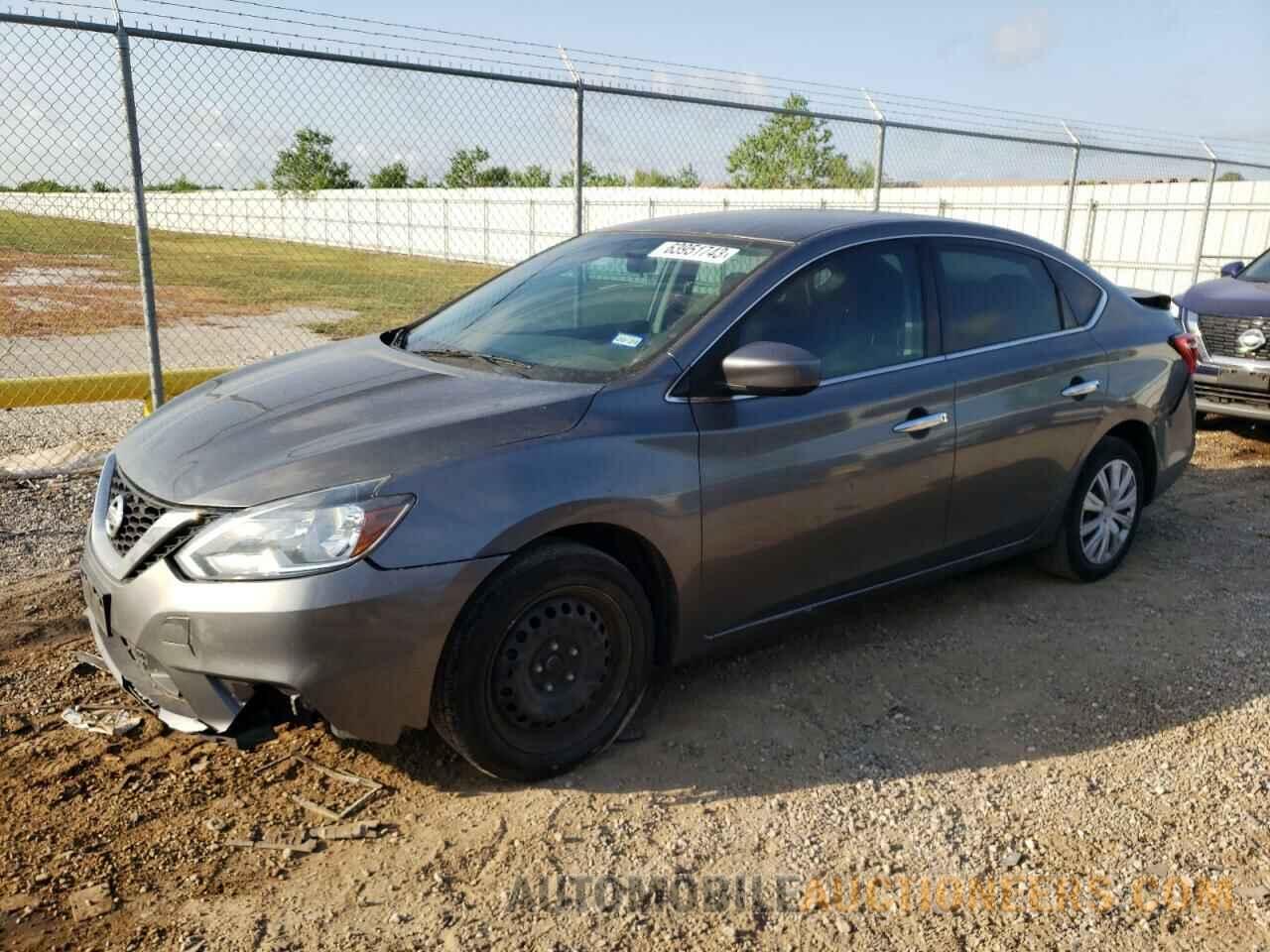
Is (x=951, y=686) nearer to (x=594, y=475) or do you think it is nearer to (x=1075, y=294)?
(x=594, y=475)

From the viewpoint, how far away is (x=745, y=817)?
122 inches

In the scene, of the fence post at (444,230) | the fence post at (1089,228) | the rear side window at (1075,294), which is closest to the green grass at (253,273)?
the fence post at (444,230)

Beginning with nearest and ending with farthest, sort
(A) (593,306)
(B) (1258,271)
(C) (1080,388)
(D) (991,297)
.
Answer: (A) (593,306) < (D) (991,297) < (C) (1080,388) < (B) (1258,271)

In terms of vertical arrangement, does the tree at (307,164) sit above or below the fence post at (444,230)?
above

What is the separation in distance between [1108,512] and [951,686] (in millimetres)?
1665

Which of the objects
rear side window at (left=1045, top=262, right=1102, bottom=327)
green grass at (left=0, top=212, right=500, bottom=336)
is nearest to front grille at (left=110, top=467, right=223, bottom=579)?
rear side window at (left=1045, top=262, right=1102, bottom=327)

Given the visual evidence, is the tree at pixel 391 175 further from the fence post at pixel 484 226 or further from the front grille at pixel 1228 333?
the fence post at pixel 484 226

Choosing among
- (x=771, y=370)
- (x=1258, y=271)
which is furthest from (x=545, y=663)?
(x=1258, y=271)

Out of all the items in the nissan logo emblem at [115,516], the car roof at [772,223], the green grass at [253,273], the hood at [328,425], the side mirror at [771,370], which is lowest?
the green grass at [253,273]

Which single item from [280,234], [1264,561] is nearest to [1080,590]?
[1264,561]

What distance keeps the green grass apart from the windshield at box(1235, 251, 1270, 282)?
1047 centimetres

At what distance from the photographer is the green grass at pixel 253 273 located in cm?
1823

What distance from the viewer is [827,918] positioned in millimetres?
2695

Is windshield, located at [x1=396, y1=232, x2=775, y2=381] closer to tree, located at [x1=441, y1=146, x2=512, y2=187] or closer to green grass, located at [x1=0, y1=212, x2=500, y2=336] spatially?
tree, located at [x1=441, y1=146, x2=512, y2=187]
